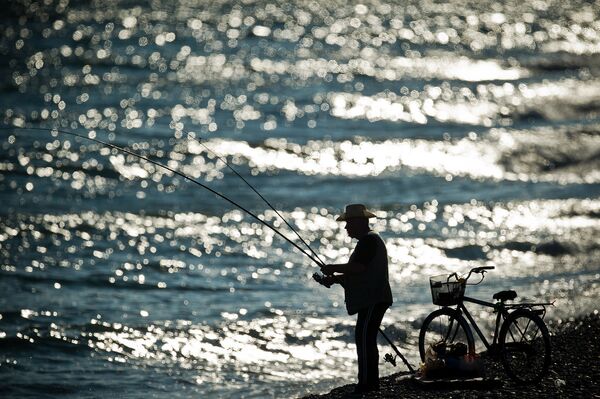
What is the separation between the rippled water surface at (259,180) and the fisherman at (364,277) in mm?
1990

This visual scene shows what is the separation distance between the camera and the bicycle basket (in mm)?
9211

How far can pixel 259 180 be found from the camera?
2808cm

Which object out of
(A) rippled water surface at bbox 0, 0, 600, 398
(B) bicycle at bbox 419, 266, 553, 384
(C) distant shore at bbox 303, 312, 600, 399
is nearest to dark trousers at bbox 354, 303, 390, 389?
(C) distant shore at bbox 303, 312, 600, 399

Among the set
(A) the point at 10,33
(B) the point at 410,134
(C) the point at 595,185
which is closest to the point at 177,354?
(C) the point at 595,185

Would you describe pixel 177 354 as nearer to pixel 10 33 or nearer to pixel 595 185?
pixel 595 185

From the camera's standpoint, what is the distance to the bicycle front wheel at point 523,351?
29.8 feet

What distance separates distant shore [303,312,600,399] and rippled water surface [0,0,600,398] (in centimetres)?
206

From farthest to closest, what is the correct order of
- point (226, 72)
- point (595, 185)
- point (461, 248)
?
point (226, 72) → point (595, 185) → point (461, 248)

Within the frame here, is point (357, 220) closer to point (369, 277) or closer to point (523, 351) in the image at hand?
point (369, 277)

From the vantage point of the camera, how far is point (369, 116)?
3684 centimetres

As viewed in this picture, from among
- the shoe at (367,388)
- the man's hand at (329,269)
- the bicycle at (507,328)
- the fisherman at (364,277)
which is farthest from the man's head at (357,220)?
the shoe at (367,388)

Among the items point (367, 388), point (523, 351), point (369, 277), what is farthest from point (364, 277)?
point (523, 351)

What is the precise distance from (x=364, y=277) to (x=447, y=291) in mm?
744

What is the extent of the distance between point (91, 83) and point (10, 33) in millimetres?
11766
